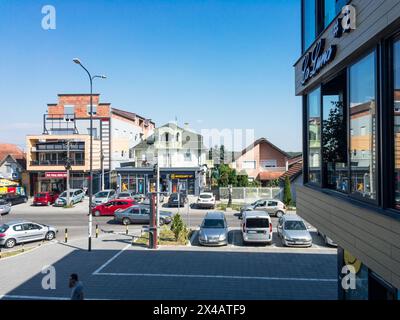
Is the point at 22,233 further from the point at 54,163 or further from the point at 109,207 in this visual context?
the point at 54,163

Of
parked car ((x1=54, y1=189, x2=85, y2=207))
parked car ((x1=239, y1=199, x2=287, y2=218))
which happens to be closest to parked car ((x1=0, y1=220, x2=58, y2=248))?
parked car ((x1=239, y1=199, x2=287, y2=218))

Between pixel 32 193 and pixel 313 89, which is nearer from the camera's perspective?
pixel 313 89

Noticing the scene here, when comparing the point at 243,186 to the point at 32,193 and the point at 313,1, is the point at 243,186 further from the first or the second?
the point at 313,1

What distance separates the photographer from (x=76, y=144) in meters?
43.3

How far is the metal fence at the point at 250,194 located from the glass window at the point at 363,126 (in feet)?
102

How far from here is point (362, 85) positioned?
20.4 ft

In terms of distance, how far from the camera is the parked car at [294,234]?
19.0 m

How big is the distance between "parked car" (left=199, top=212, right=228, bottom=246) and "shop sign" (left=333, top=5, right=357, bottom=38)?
45.0 ft

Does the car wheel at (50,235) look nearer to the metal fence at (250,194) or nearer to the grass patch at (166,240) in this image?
the grass patch at (166,240)

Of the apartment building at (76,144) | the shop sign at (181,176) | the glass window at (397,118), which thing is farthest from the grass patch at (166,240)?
the apartment building at (76,144)

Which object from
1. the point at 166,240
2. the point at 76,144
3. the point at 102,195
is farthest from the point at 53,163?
the point at 166,240

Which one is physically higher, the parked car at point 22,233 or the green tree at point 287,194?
the green tree at point 287,194
